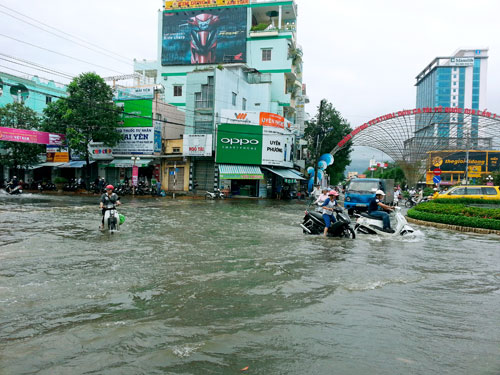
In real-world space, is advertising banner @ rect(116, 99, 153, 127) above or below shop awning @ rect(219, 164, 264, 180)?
above

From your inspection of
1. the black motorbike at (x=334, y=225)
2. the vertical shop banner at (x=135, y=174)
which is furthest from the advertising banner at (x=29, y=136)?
the black motorbike at (x=334, y=225)

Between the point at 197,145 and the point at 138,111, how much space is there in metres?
6.40

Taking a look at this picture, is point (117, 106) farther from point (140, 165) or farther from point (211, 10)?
point (211, 10)

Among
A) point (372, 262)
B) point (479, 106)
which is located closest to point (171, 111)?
point (372, 262)

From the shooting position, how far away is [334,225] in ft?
33.2

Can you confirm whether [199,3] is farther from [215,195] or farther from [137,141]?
[215,195]

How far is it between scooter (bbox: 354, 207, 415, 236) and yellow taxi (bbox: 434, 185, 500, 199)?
992 centimetres

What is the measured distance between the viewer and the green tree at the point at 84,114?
2919 centimetres

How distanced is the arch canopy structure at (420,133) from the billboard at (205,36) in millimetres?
17284

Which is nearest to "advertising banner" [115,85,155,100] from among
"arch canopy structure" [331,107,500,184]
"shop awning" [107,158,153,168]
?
"shop awning" [107,158,153,168]

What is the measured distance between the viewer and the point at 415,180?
118ft

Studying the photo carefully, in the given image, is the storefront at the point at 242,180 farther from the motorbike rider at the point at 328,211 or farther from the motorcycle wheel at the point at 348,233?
the motorcycle wheel at the point at 348,233

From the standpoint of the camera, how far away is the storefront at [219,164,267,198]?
96.8 ft

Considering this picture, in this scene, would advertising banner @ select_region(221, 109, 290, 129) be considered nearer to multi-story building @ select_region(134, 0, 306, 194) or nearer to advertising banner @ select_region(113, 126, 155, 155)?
multi-story building @ select_region(134, 0, 306, 194)
